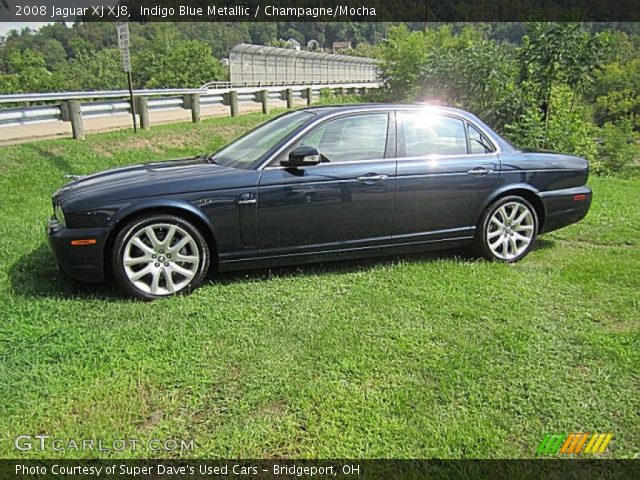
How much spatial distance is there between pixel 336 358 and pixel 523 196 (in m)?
2.82

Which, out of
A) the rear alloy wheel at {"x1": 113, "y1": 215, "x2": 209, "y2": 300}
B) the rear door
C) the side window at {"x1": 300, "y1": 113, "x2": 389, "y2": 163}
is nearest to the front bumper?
the rear alloy wheel at {"x1": 113, "y1": 215, "x2": 209, "y2": 300}

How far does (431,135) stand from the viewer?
4.34 meters

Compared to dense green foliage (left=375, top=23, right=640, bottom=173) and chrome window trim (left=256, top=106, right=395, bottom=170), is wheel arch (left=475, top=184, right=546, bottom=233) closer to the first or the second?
chrome window trim (left=256, top=106, right=395, bottom=170)

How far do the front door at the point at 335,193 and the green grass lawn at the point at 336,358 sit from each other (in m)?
0.38

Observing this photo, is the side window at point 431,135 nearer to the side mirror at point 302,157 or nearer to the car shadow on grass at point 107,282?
the side mirror at point 302,157

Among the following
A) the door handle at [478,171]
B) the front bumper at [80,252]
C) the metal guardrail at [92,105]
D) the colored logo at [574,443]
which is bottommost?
the colored logo at [574,443]

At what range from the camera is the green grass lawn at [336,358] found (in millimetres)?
2254

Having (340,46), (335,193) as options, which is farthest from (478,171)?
(340,46)

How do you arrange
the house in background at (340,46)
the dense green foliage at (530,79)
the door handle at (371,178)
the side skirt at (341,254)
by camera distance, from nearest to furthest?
the side skirt at (341,254)
the door handle at (371,178)
the dense green foliage at (530,79)
the house in background at (340,46)

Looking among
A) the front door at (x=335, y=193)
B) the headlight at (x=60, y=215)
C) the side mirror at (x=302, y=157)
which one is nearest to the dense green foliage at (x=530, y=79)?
the front door at (x=335, y=193)

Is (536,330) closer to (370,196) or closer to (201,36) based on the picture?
(370,196)

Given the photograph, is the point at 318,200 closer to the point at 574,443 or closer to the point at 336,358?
the point at 336,358

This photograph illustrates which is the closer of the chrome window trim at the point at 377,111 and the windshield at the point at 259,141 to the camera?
the chrome window trim at the point at 377,111

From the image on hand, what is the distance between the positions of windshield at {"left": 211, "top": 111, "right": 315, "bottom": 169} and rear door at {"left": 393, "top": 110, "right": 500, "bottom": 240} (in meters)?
0.96
